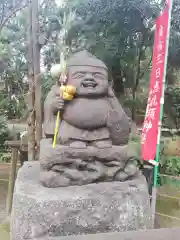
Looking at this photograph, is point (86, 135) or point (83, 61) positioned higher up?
point (83, 61)

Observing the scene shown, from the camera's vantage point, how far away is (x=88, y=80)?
247cm

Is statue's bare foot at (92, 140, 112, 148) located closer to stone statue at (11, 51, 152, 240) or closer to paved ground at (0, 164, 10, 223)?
stone statue at (11, 51, 152, 240)

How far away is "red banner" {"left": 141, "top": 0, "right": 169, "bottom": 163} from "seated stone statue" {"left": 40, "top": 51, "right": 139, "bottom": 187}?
11.2 inches

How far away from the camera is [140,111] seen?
6.59 meters

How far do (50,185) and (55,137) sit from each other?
379 mm

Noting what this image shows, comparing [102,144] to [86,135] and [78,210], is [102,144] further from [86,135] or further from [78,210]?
[78,210]

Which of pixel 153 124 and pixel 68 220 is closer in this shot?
pixel 68 220

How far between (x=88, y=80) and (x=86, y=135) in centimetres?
44

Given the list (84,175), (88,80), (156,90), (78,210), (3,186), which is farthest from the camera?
(3,186)

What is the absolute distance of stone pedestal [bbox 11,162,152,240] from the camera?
2119mm

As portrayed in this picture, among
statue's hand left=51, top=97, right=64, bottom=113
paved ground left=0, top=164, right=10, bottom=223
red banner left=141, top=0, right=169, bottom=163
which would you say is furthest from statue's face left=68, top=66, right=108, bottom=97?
paved ground left=0, top=164, right=10, bottom=223

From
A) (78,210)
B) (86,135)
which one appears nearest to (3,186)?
(86,135)

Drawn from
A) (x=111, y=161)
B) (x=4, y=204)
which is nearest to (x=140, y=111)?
(x=4, y=204)

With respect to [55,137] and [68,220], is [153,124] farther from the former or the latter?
[68,220]
